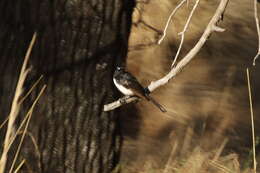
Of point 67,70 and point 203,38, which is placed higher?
point 203,38

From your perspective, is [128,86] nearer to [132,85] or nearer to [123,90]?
Answer: [132,85]

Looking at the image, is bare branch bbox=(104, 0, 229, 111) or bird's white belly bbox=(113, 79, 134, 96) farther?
bird's white belly bbox=(113, 79, 134, 96)

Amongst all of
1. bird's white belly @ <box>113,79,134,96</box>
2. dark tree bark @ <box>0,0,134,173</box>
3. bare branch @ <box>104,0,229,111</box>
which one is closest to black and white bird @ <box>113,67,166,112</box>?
bird's white belly @ <box>113,79,134,96</box>

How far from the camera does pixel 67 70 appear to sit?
4.16 metres

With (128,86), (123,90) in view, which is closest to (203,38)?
(123,90)

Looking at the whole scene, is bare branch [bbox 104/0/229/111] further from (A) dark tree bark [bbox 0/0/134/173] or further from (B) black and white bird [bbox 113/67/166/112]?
(B) black and white bird [bbox 113/67/166/112]

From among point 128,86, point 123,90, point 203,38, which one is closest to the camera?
point 203,38

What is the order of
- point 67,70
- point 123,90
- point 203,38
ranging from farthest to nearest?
point 123,90
point 67,70
point 203,38

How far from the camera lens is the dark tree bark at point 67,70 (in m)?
4.08

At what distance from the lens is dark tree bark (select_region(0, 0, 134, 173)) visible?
408cm

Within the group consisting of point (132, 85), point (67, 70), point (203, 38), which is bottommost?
point (132, 85)

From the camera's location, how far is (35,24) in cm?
407

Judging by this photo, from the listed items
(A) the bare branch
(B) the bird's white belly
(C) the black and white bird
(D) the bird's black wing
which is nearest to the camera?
(A) the bare branch

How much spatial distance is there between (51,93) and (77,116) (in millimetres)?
232
